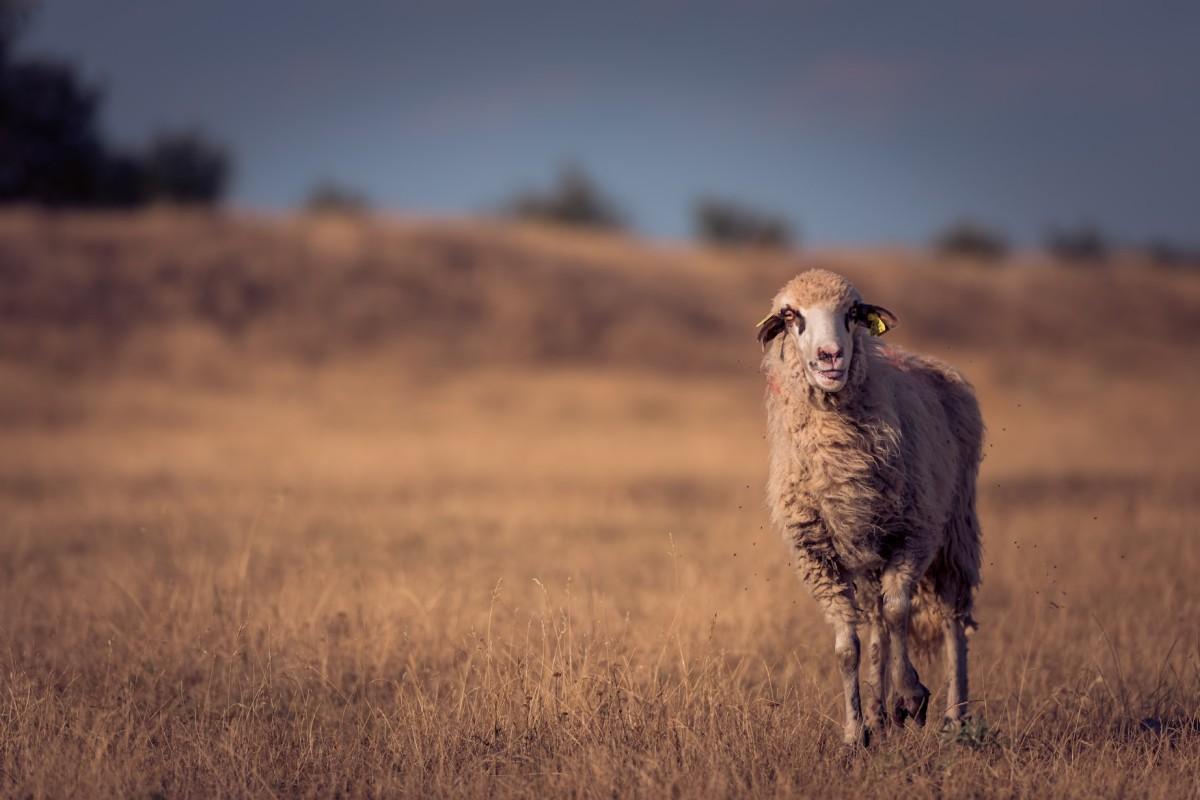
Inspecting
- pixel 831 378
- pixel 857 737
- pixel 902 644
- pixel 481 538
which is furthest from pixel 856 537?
pixel 481 538

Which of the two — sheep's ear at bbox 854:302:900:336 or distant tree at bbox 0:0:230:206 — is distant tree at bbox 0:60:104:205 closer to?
distant tree at bbox 0:0:230:206

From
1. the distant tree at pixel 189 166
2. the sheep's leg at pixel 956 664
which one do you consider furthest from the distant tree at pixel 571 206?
the sheep's leg at pixel 956 664

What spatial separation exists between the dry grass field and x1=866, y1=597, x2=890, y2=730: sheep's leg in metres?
0.18

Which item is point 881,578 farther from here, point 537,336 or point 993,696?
point 537,336

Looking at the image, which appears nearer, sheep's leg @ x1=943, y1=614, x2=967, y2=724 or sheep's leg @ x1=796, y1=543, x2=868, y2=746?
sheep's leg @ x1=796, y1=543, x2=868, y2=746

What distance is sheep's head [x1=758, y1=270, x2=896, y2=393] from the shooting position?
521 cm

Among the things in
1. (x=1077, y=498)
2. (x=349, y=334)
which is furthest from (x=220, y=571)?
(x=349, y=334)

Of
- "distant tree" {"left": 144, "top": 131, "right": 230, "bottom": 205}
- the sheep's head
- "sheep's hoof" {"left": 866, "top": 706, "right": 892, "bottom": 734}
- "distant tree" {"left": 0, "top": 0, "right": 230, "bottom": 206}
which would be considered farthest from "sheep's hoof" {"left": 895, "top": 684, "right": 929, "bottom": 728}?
"distant tree" {"left": 144, "top": 131, "right": 230, "bottom": 205}

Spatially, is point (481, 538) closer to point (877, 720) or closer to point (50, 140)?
point (877, 720)

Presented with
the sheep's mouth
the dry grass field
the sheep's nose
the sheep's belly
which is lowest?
the dry grass field

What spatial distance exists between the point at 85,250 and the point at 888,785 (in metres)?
32.5

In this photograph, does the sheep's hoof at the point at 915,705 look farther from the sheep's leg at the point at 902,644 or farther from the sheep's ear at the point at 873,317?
the sheep's ear at the point at 873,317

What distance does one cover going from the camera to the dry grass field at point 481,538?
16.8 ft

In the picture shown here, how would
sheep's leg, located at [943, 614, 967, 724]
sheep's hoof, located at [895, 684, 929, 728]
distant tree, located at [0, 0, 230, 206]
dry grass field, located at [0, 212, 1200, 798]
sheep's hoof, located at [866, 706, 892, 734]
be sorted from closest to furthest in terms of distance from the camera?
dry grass field, located at [0, 212, 1200, 798]
sheep's hoof, located at [866, 706, 892, 734]
sheep's hoof, located at [895, 684, 929, 728]
sheep's leg, located at [943, 614, 967, 724]
distant tree, located at [0, 0, 230, 206]
